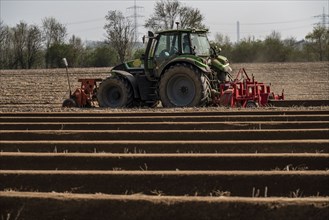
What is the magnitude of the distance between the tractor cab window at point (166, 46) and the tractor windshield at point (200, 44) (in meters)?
0.41

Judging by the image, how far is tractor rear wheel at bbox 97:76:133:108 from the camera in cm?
1143

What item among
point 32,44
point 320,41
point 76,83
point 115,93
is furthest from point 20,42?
point 115,93

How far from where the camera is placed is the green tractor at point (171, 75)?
1051 cm

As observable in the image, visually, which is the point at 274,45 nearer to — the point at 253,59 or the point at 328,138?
the point at 253,59

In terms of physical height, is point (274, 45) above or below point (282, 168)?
above

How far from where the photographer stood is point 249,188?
4145 millimetres

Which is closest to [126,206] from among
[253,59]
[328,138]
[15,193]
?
[15,193]

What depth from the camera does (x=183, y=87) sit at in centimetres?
1087

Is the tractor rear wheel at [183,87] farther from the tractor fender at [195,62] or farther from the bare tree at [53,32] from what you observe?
the bare tree at [53,32]

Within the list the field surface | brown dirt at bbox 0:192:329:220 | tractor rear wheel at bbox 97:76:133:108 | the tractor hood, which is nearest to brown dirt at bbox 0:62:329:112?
tractor rear wheel at bbox 97:76:133:108

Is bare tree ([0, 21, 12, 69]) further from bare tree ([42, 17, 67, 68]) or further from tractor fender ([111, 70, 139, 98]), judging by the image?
tractor fender ([111, 70, 139, 98])

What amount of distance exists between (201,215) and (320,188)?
3.84ft

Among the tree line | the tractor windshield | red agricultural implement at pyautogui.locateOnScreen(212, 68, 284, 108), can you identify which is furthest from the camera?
the tree line

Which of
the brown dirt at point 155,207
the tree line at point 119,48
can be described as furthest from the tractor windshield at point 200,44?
the tree line at point 119,48
